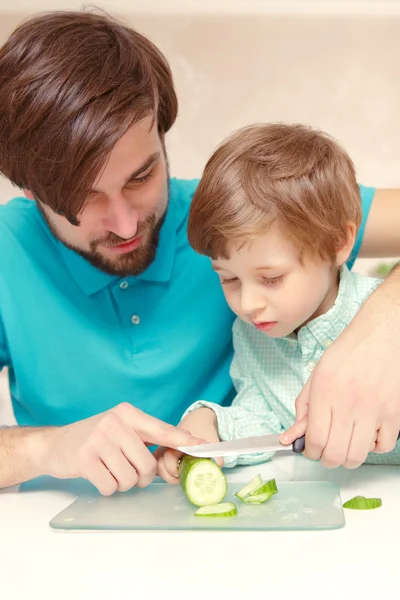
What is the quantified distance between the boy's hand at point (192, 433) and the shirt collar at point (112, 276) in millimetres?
349

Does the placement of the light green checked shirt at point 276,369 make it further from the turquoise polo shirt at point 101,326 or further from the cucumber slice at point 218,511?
the cucumber slice at point 218,511

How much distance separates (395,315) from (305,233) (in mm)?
198

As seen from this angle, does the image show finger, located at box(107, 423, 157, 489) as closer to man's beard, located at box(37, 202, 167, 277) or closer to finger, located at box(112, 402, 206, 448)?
finger, located at box(112, 402, 206, 448)

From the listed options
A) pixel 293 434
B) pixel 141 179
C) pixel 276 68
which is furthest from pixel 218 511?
pixel 276 68

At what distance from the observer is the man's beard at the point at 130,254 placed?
1.46 meters

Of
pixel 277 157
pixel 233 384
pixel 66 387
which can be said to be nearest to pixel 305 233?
pixel 277 157

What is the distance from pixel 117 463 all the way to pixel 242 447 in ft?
0.63

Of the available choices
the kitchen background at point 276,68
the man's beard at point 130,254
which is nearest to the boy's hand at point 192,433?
the man's beard at point 130,254

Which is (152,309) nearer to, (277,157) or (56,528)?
(277,157)

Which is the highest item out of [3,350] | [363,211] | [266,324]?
[363,211]

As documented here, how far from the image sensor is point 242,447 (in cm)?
114

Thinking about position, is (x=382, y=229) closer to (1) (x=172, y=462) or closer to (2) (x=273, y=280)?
(2) (x=273, y=280)

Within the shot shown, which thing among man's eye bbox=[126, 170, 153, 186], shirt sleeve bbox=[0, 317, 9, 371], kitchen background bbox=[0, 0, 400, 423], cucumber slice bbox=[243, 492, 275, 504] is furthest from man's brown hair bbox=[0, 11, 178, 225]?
kitchen background bbox=[0, 0, 400, 423]

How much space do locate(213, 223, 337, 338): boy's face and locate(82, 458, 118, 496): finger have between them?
35 cm
